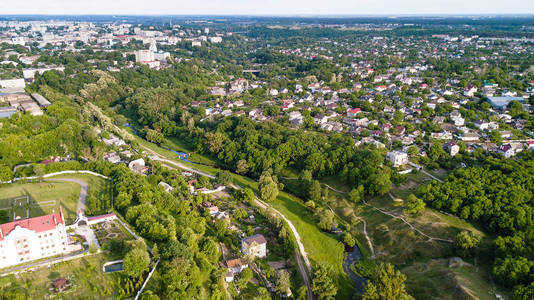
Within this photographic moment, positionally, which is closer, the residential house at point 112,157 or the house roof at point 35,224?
the house roof at point 35,224

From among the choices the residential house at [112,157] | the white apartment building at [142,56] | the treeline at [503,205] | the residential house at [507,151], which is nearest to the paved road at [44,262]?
the residential house at [112,157]

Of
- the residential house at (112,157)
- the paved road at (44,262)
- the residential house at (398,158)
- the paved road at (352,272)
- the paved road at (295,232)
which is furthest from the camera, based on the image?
the residential house at (112,157)

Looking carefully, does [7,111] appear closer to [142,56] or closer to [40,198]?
[40,198]

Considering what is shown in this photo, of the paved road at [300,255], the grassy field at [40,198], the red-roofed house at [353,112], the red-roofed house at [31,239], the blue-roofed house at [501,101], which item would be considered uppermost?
the blue-roofed house at [501,101]

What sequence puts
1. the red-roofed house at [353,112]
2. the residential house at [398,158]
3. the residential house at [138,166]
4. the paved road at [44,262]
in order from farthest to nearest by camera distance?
the red-roofed house at [353,112], the residential house at [398,158], the residential house at [138,166], the paved road at [44,262]

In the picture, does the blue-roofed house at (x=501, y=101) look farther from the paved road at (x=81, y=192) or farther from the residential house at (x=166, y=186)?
the paved road at (x=81, y=192)

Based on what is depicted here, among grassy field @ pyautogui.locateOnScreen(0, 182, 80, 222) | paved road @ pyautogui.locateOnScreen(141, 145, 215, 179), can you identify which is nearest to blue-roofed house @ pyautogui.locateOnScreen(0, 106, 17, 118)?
paved road @ pyautogui.locateOnScreen(141, 145, 215, 179)
